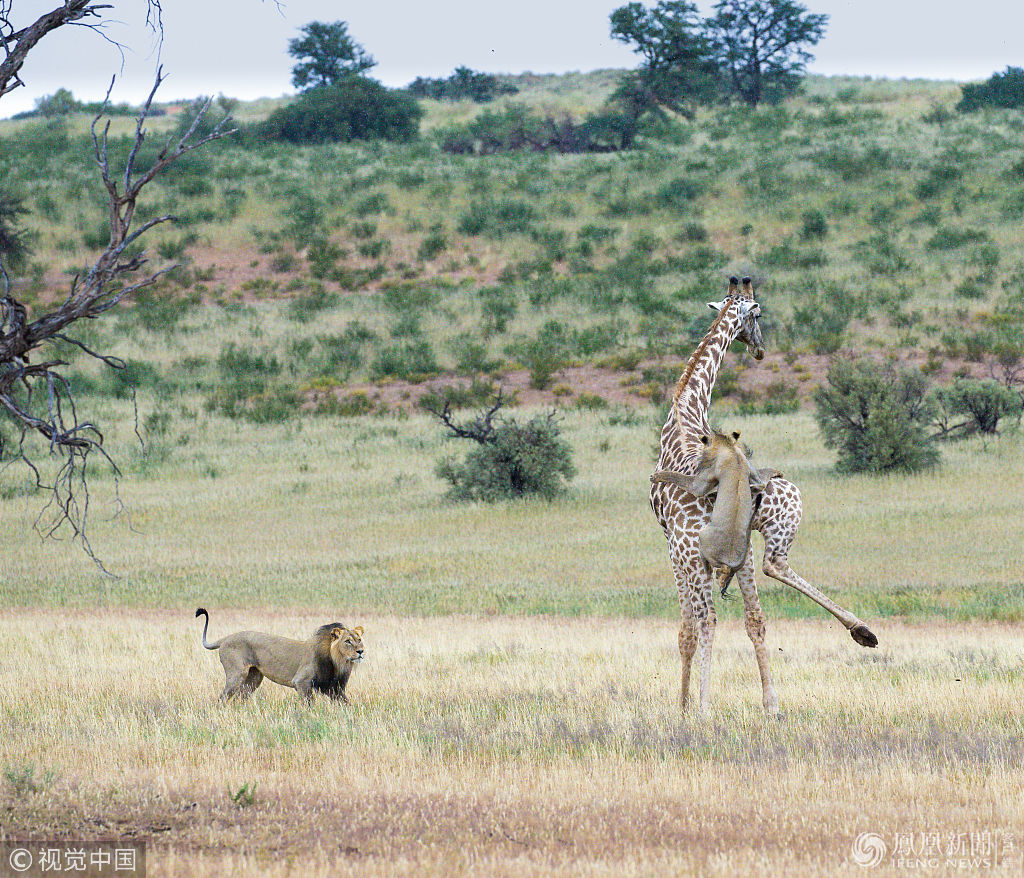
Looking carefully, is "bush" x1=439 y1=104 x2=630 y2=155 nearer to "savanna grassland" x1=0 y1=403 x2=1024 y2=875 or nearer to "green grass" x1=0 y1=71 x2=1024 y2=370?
"green grass" x1=0 y1=71 x2=1024 y2=370

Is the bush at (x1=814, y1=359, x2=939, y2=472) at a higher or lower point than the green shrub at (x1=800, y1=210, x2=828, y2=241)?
lower

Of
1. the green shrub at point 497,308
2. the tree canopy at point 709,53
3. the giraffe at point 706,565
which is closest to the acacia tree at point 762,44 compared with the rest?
the tree canopy at point 709,53

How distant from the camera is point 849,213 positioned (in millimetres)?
50250

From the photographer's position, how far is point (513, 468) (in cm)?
2406

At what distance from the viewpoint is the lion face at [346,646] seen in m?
9.09

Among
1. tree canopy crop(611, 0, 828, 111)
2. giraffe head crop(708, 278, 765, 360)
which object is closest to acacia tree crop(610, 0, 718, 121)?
tree canopy crop(611, 0, 828, 111)

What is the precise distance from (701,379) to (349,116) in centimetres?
6446

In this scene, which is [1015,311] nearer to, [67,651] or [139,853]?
[67,651]

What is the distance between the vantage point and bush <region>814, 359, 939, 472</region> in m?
24.1

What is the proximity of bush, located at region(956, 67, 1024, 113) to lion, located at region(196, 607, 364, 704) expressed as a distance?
66.7m

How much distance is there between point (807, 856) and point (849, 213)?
157ft

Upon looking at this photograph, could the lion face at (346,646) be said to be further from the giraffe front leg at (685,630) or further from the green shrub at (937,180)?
the green shrub at (937,180)

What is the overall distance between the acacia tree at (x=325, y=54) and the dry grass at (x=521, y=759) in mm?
71557

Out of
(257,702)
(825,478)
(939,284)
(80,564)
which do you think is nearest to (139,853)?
(257,702)
